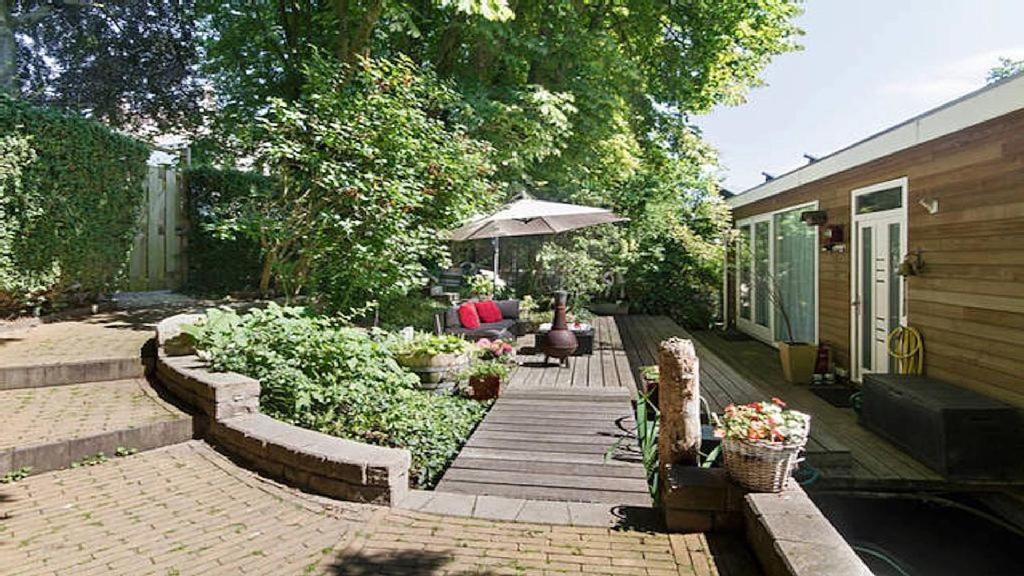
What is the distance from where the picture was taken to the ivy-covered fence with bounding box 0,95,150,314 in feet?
17.7

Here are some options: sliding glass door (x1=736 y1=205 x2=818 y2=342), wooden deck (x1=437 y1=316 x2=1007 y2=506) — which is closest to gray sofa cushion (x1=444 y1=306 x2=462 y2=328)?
wooden deck (x1=437 y1=316 x2=1007 y2=506)

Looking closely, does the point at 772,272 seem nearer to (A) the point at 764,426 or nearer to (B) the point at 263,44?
(A) the point at 764,426

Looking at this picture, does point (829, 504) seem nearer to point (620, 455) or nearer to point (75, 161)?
point (620, 455)

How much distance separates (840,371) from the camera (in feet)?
23.4

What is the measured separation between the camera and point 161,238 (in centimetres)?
945

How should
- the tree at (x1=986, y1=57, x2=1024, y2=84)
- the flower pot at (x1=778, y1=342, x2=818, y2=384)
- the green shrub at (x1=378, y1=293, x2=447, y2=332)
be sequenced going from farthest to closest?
the tree at (x1=986, y1=57, x2=1024, y2=84) → the green shrub at (x1=378, y1=293, x2=447, y2=332) → the flower pot at (x1=778, y1=342, x2=818, y2=384)

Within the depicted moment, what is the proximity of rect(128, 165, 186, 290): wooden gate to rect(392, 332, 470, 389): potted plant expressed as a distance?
6.04 meters

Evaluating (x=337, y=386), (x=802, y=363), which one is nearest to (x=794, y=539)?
(x=337, y=386)

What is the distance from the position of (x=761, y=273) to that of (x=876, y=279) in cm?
421

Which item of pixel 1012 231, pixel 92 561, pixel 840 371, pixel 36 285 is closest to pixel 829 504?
pixel 1012 231

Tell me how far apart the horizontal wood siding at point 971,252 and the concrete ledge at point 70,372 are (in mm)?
A: 6863

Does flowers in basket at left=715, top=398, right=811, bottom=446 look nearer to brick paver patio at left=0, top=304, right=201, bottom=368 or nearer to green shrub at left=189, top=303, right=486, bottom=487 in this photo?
green shrub at left=189, top=303, right=486, bottom=487

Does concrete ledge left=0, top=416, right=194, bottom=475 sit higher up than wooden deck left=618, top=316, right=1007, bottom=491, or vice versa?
concrete ledge left=0, top=416, right=194, bottom=475

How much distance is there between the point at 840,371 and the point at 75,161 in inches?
357
